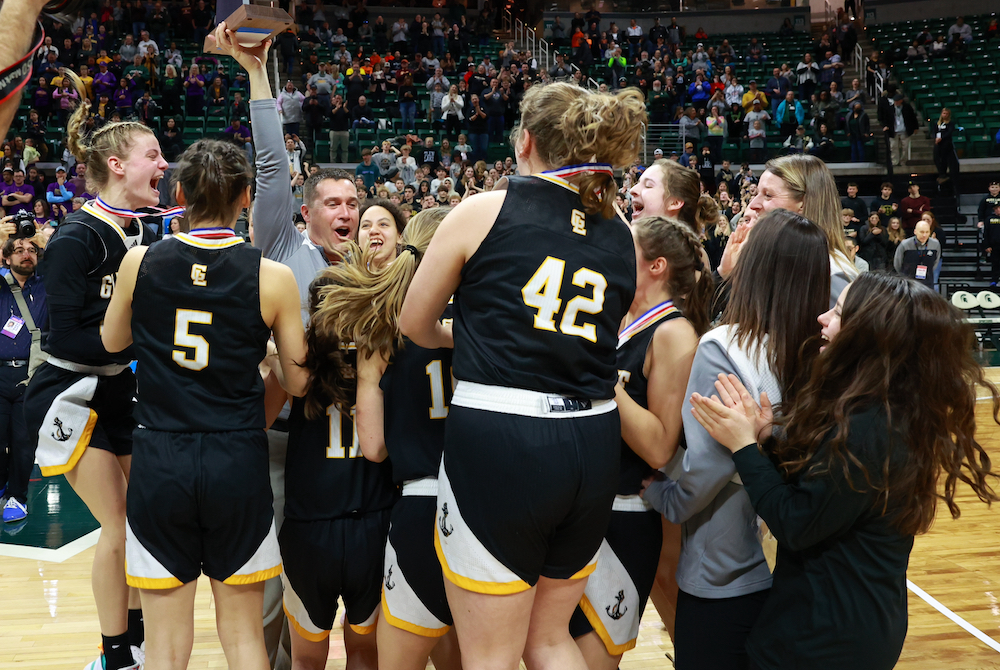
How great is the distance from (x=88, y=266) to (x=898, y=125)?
17.6 metres

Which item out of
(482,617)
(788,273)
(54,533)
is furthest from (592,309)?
(54,533)

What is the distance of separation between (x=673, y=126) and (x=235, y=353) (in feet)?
55.5

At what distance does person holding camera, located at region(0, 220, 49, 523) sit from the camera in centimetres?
523

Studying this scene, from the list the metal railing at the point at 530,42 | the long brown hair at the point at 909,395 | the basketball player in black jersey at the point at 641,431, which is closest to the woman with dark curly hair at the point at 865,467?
the long brown hair at the point at 909,395

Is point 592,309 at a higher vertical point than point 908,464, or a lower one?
higher

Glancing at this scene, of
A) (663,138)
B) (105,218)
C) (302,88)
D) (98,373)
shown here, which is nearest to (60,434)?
(98,373)

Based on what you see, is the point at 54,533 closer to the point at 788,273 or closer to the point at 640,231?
the point at 640,231

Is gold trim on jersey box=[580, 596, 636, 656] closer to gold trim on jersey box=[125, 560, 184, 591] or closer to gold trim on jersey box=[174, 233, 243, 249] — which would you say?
gold trim on jersey box=[125, 560, 184, 591]

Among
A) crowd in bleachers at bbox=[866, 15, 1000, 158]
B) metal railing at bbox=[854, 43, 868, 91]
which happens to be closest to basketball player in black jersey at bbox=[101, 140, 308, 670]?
crowd in bleachers at bbox=[866, 15, 1000, 158]

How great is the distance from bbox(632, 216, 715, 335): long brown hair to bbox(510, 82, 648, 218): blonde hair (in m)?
0.52

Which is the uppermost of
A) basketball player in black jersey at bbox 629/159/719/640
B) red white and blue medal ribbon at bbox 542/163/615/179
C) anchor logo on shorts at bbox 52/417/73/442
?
red white and blue medal ribbon at bbox 542/163/615/179

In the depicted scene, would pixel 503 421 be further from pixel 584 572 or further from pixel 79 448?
pixel 79 448

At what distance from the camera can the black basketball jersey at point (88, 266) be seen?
2807 millimetres

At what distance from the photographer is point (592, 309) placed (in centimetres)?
187
